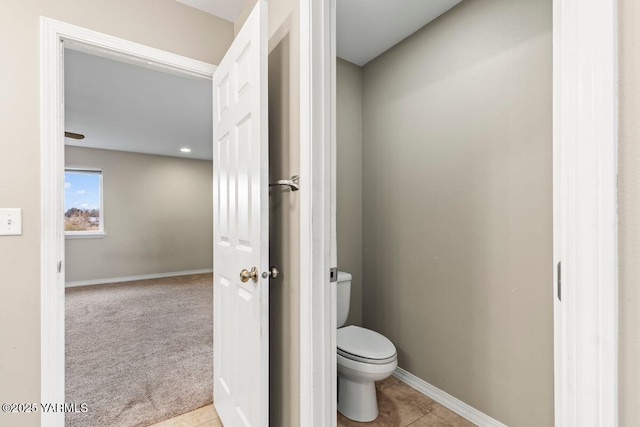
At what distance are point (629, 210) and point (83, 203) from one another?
671 centimetres

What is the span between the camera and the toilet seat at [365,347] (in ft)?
5.35

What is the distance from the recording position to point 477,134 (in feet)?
5.58

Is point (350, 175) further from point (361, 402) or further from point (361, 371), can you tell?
point (361, 402)

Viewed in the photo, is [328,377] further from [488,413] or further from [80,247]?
[80,247]

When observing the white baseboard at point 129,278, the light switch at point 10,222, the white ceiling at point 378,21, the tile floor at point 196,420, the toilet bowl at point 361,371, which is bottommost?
the white baseboard at point 129,278

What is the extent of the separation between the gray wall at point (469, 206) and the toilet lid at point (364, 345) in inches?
14.6

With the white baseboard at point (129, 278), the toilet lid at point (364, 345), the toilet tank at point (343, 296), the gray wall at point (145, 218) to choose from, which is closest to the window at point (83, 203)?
the gray wall at point (145, 218)

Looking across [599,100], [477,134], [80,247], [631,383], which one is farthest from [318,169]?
[80,247]

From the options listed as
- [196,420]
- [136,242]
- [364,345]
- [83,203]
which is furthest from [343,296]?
[83,203]

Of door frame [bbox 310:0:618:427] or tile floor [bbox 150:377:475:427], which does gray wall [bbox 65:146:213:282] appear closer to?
tile floor [bbox 150:377:475:427]

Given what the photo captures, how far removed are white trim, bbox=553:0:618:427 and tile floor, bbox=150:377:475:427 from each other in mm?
1477

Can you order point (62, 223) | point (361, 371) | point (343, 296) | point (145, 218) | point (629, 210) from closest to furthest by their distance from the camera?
1. point (629, 210)
2. point (62, 223)
3. point (361, 371)
4. point (343, 296)
5. point (145, 218)

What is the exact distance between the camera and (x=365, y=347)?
1.72 meters

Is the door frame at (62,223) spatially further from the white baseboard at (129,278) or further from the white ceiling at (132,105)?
the white baseboard at (129,278)
